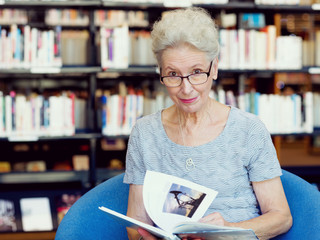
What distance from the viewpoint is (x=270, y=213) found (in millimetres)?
1388

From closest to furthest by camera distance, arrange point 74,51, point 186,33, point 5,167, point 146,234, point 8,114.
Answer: point 146,234 < point 186,33 < point 8,114 < point 74,51 < point 5,167

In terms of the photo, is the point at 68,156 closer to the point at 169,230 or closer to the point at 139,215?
the point at 139,215

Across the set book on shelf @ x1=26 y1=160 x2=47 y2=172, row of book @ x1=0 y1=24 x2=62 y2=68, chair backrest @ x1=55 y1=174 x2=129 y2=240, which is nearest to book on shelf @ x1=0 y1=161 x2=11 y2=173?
book on shelf @ x1=26 y1=160 x2=47 y2=172

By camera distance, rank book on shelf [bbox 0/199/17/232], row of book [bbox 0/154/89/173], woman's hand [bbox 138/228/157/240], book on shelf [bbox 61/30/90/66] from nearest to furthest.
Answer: woman's hand [bbox 138/228/157/240], book on shelf [bbox 0/199/17/232], book on shelf [bbox 61/30/90/66], row of book [bbox 0/154/89/173]

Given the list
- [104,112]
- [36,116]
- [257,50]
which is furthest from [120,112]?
[257,50]

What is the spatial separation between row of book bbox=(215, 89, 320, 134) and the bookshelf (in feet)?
0.18

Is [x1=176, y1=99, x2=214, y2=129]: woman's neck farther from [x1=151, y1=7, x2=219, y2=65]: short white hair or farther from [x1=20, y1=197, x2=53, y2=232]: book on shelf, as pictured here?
[x1=20, y1=197, x2=53, y2=232]: book on shelf

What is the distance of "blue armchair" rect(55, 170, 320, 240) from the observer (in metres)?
1.41

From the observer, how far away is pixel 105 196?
165 centimetres

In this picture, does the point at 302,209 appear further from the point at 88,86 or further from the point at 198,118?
the point at 88,86

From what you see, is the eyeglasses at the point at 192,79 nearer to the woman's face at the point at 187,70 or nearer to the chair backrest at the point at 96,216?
the woman's face at the point at 187,70

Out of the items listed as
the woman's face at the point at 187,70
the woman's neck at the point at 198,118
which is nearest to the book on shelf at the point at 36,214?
the woman's neck at the point at 198,118

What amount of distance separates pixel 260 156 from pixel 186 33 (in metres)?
0.48

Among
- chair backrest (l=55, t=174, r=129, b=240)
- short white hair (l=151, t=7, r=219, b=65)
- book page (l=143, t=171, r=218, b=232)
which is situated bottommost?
chair backrest (l=55, t=174, r=129, b=240)
